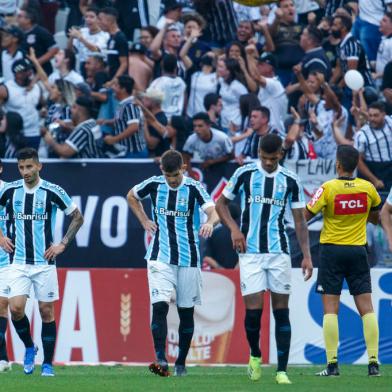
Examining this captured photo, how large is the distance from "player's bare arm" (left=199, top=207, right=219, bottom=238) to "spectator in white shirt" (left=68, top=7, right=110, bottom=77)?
28.6 feet

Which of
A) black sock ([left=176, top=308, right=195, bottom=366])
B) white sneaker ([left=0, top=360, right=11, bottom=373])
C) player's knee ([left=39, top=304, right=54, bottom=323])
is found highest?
player's knee ([left=39, top=304, right=54, bottom=323])

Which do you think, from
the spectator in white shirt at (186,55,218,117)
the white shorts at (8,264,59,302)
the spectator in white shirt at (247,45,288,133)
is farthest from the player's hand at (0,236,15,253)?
the spectator in white shirt at (186,55,218,117)

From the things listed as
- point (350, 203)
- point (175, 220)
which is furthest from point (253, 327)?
point (350, 203)

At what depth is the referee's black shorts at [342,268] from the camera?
1212 centimetres

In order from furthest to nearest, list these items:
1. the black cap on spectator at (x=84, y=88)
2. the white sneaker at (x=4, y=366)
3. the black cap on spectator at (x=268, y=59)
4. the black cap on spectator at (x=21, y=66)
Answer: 1. the black cap on spectator at (x=268, y=59)
2. the black cap on spectator at (x=21, y=66)
3. the black cap on spectator at (x=84, y=88)
4. the white sneaker at (x=4, y=366)

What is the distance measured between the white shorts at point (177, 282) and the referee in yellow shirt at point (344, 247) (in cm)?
120

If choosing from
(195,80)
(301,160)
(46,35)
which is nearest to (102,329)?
(301,160)

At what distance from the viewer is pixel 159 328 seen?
40.0 feet

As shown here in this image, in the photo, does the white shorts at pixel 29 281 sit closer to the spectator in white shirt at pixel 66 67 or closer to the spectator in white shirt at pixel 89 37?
the spectator in white shirt at pixel 66 67

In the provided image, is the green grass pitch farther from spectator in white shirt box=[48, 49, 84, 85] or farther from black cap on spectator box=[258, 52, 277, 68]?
spectator in white shirt box=[48, 49, 84, 85]

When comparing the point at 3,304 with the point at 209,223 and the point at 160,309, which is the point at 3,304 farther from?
the point at 209,223

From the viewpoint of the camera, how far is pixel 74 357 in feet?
50.5

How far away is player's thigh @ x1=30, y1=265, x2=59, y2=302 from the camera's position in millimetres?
12359

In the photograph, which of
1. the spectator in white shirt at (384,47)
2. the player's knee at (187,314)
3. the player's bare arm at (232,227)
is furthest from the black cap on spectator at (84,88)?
the player's bare arm at (232,227)
